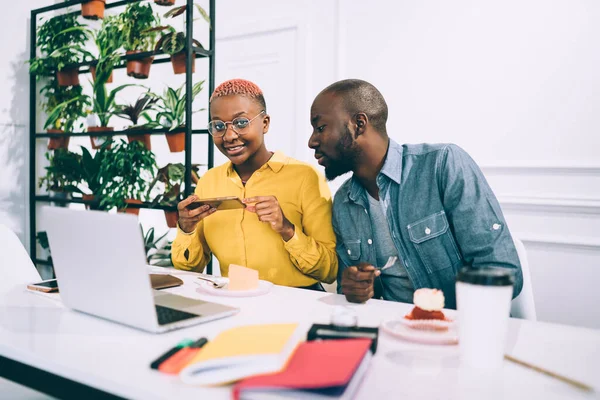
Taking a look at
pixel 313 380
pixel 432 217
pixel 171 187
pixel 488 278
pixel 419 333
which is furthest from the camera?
pixel 171 187

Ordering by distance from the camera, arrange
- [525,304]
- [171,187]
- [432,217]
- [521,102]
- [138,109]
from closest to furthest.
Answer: [525,304] → [432,217] → [521,102] → [171,187] → [138,109]

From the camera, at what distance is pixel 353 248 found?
67.6 inches

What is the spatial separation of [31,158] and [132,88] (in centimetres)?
102

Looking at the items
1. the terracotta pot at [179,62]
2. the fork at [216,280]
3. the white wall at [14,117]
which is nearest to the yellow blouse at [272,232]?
the fork at [216,280]

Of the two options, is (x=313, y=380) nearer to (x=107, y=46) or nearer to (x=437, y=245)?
(x=437, y=245)

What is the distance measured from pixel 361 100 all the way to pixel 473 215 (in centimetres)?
55

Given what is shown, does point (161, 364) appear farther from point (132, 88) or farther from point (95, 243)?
point (132, 88)

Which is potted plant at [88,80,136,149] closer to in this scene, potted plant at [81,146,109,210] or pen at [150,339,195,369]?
potted plant at [81,146,109,210]

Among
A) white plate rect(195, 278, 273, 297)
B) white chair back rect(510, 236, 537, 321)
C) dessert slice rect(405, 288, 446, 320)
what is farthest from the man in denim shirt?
dessert slice rect(405, 288, 446, 320)

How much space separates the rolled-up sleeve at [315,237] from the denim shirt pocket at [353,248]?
8 centimetres

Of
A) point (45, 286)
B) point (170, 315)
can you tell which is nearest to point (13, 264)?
point (45, 286)

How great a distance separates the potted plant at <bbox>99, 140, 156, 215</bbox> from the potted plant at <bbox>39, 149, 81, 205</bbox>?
272mm

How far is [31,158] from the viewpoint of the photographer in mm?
3322

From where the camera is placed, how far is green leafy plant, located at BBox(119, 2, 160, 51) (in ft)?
9.91
